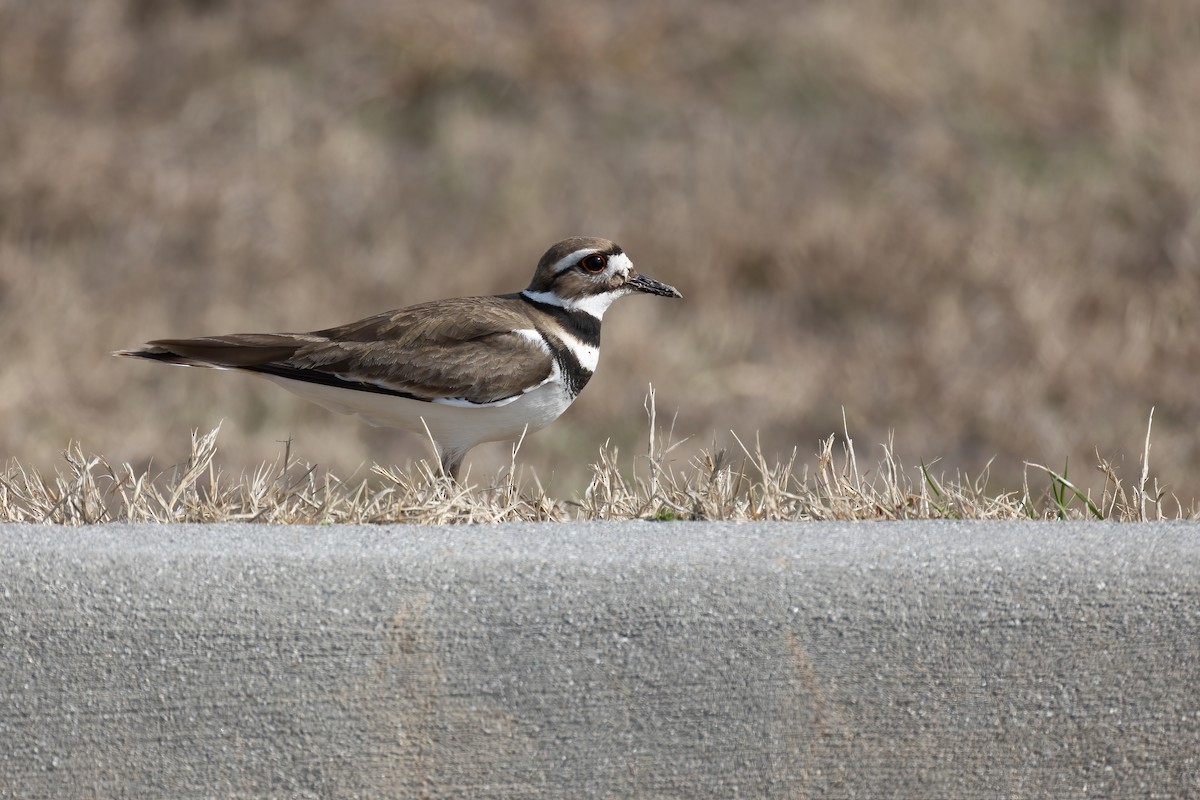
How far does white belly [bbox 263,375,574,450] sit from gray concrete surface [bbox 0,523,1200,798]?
1.83 m

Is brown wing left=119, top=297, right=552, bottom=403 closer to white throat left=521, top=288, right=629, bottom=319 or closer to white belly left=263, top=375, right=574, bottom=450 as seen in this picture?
white belly left=263, top=375, right=574, bottom=450

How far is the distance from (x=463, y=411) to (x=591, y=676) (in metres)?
1.97

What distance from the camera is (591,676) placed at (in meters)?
3.46

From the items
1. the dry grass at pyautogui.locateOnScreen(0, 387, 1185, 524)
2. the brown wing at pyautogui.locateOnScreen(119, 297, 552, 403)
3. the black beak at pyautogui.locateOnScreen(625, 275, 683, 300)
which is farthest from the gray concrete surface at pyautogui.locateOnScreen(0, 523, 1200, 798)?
the black beak at pyautogui.locateOnScreen(625, 275, 683, 300)

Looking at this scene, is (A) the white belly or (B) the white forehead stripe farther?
(B) the white forehead stripe

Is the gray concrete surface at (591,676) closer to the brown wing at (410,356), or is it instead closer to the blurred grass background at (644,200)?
the brown wing at (410,356)

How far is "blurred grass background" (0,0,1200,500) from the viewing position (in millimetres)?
11883

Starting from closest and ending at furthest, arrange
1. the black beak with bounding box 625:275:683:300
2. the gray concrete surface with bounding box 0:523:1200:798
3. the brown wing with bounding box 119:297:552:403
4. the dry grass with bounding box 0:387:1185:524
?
the gray concrete surface with bounding box 0:523:1200:798, the dry grass with bounding box 0:387:1185:524, the brown wing with bounding box 119:297:552:403, the black beak with bounding box 625:275:683:300

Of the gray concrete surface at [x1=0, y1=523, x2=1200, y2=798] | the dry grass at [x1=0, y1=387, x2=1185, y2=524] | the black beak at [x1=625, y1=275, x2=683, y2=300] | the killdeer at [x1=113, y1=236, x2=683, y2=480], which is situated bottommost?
the gray concrete surface at [x1=0, y1=523, x2=1200, y2=798]

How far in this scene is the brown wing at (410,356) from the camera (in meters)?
5.25

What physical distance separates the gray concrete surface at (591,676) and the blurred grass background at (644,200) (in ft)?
23.7

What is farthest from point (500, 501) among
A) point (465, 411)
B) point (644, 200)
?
point (644, 200)

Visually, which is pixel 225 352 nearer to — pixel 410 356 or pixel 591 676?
pixel 410 356

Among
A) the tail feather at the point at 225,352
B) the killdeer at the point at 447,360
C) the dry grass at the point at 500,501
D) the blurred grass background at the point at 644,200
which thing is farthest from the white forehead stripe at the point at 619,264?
the blurred grass background at the point at 644,200
